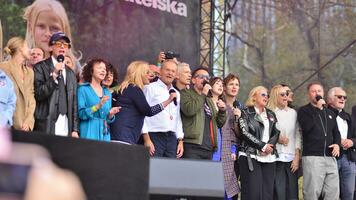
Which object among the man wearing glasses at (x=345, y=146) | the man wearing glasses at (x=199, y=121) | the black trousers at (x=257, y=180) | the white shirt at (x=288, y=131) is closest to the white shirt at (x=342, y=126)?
the man wearing glasses at (x=345, y=146)

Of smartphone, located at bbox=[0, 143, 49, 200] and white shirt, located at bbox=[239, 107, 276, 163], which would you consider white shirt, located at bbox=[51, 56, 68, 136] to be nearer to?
white shirt, located at bbox=[239, 107, 276, 163]

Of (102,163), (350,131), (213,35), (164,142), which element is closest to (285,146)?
(350,131)

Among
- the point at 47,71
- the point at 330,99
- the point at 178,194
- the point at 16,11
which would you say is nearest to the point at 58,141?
the point at 178,194

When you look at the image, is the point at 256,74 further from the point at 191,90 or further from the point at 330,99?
the point at 191,90

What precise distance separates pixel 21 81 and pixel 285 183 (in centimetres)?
296

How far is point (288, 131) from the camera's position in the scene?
659 cm

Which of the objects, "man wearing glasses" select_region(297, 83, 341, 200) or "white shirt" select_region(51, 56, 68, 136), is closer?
"white shirt" select_region(51, 56, 68, 136)

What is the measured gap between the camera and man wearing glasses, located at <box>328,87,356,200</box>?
6.52 metres

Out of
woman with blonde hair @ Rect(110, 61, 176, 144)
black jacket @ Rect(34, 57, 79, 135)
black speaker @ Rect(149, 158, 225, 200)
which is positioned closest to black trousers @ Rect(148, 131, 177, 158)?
woman with blonde hair @ Rect(110, 61, 176, 144)

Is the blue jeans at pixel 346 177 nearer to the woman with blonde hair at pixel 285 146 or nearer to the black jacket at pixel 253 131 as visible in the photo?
the woman with blonde hair at pixel 285 146

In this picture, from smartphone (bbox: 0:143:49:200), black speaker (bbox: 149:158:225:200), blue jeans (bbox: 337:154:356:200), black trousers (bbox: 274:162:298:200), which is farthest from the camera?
blue jeans (bbox: 337:154:356:200)

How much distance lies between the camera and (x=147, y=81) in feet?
17.4

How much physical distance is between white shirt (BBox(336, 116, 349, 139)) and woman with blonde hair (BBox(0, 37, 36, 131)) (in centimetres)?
342

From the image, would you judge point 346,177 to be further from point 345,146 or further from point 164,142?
point 164,142
